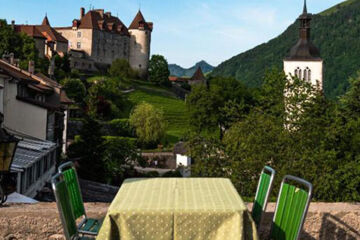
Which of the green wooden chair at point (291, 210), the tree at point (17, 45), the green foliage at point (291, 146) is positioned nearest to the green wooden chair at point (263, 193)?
the green wooden chair at point (291, 210)

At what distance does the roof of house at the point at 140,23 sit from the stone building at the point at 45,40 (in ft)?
68.1

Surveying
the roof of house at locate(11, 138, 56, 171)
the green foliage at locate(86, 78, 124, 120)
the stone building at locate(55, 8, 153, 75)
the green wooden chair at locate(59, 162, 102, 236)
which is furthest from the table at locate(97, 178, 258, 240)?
the stone building at locate(55, 8, 153, 75)

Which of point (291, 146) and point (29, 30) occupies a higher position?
point (29, 30)

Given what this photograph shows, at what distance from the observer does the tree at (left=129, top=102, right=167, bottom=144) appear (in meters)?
63.1

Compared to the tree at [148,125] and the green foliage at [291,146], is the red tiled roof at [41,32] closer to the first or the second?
the tree at [148,125]

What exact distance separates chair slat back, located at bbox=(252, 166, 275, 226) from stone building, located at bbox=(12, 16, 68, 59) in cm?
8531

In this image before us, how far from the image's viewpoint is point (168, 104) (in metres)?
91.3

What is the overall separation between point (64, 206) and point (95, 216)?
59.9 inches

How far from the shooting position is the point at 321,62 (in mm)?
77562

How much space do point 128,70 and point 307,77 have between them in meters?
37.6

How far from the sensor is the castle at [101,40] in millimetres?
105994

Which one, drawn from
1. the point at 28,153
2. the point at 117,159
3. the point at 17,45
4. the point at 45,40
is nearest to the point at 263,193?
the point at 28,153

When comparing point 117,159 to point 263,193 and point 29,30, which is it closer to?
point 263,193

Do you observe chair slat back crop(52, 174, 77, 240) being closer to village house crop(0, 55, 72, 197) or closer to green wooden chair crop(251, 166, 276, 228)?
green wooden chair crop(251, 166, 276, 228)
